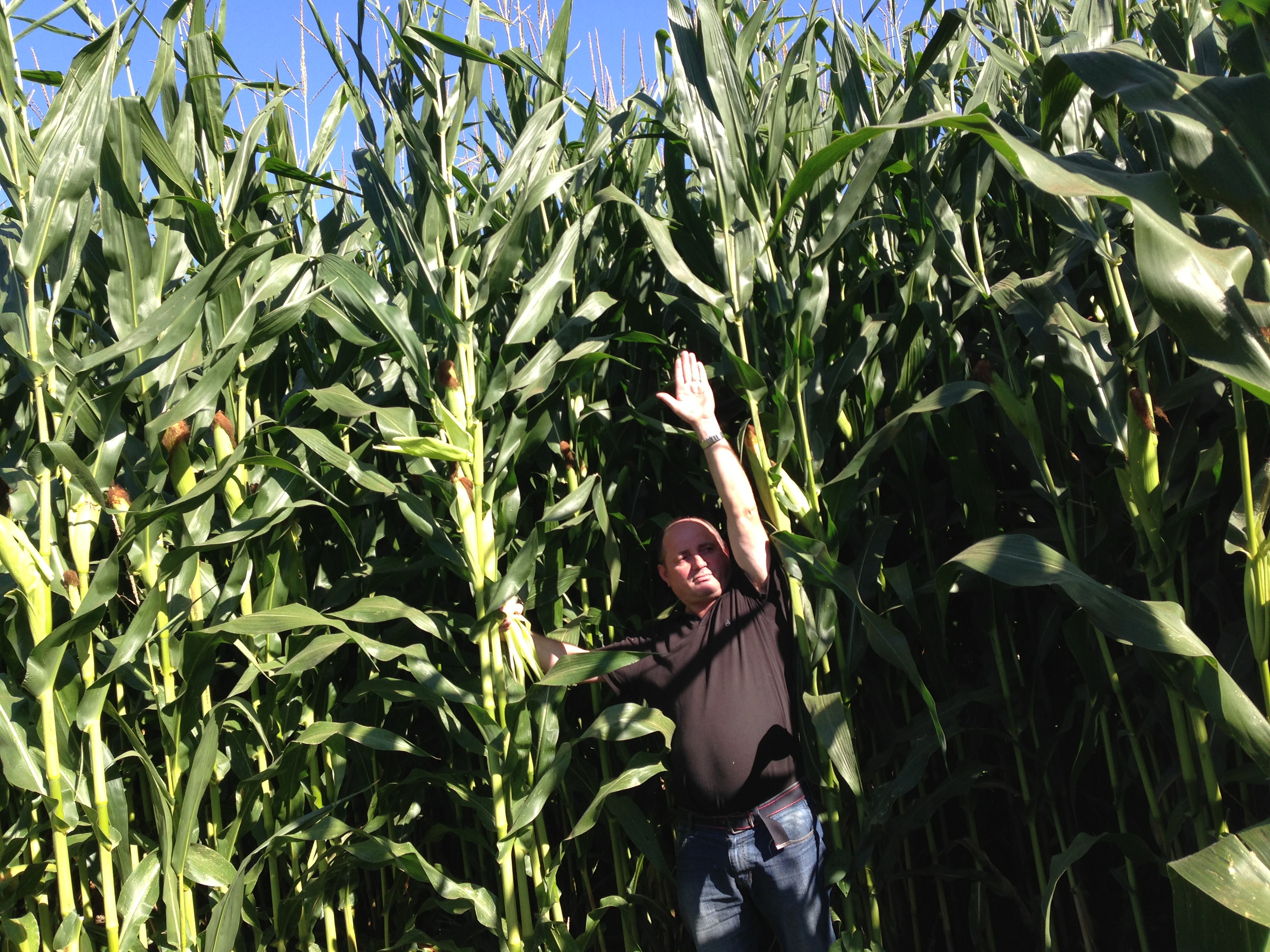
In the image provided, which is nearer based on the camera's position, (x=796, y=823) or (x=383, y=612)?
(x=383, y=612)

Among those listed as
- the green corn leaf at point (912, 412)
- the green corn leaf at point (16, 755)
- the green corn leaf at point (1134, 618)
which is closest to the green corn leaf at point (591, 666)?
the green corn leaf at point (912, 412)

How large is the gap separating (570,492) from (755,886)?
1147mm

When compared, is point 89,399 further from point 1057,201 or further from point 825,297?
point 1057,201

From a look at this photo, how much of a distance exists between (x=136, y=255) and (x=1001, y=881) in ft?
8.70

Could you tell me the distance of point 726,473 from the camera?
2268mm

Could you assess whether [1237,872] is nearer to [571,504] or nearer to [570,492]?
[571,504]

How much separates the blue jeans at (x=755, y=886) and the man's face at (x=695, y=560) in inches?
23.1

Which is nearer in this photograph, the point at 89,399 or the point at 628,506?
the point at 89,399

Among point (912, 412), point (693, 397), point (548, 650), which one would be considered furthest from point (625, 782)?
point (912, 412)

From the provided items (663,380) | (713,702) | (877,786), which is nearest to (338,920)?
(713,702)

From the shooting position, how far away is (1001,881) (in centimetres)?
235

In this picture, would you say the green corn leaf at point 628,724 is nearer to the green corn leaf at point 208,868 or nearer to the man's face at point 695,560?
the man's face at point 695,560

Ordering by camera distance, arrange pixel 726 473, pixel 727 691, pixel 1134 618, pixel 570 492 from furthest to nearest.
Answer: pixel 570 492 < pixel 727 691 < pixel 726 473 < pixel 1134 618

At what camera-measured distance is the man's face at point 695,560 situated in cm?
246
